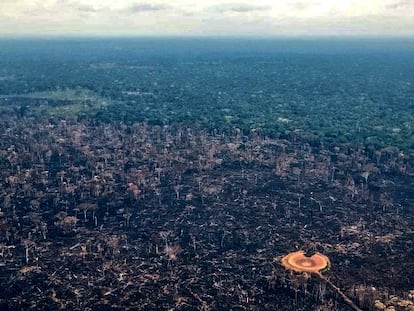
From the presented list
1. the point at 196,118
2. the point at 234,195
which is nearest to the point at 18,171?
the point at 234,195

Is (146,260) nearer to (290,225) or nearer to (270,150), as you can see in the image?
(290,225)

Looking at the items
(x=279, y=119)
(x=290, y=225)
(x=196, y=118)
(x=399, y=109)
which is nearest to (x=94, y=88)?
(x=196, y=118)

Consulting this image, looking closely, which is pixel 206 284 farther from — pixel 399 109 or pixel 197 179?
pixel 399 109

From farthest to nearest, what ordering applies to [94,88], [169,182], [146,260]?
1. [94,88]
2. [169,182]
3. [146,260]

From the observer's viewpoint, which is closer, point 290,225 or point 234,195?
point 290,225

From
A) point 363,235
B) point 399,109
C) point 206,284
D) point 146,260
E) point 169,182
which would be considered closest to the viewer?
point 206,284

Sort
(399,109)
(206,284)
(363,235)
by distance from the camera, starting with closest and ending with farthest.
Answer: (206,284) < (363,235) < (399,109)
